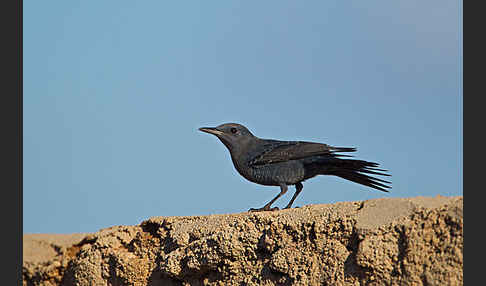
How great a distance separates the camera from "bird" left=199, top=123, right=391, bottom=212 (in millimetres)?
6311

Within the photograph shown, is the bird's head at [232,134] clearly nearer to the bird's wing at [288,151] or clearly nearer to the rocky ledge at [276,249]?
the bird's wing at [288,151]

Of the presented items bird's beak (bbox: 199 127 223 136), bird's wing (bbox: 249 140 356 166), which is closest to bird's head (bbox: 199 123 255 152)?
bird's beak (bbox: 199 127 223 136)

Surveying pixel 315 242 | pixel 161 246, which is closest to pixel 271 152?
pixel 161 246

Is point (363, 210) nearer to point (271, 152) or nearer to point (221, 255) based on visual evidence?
point (221, 255)

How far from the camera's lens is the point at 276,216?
15.9ft

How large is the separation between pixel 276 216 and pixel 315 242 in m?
0.50

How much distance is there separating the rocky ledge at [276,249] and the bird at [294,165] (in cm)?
120

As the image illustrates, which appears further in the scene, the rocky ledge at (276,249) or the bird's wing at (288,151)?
the bird's wing at (288,151)

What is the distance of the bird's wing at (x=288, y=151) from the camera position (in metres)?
6.31

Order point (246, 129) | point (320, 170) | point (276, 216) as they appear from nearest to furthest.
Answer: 1. point (276, 216)
2. point (320, 170)
3. point (246, 129)

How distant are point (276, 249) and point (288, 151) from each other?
2006 mm

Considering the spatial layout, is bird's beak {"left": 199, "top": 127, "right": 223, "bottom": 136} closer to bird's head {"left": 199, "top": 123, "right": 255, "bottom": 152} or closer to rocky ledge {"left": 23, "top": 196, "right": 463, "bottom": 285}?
bird's head {"left": 199, "top": 123, "right": 255, "bottom": 152}

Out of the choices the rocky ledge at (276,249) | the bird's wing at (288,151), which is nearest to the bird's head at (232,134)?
the bird's wing at (288,151)

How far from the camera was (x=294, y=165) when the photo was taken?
6.42m
